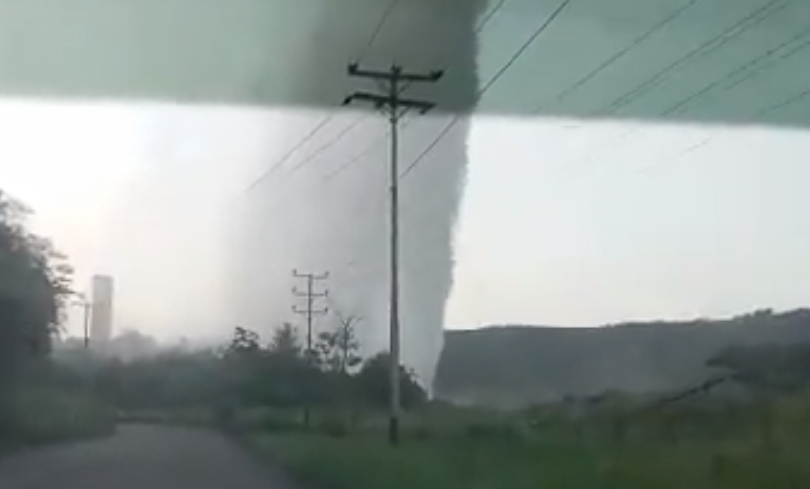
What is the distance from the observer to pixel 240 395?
1.22 m

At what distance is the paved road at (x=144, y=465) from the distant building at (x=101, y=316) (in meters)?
0.08

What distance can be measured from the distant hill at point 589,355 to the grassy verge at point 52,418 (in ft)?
1.00

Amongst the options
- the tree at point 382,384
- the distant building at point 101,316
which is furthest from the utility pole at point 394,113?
the distant building at point 101,316

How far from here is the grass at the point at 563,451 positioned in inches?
48.1

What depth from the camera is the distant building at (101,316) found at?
1.20 metres

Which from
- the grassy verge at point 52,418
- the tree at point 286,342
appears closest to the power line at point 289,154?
the tree at point 286,342

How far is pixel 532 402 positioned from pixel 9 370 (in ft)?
1.55

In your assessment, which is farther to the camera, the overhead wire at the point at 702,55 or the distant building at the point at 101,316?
the overhead wire at the point at 702,55

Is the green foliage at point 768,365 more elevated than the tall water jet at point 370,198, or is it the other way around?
the tall water jet at point 370,198

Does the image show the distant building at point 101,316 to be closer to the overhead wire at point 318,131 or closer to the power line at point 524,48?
the overhead wire at point 318,131

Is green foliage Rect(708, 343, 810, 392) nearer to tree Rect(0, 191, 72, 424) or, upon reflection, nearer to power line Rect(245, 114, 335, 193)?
power line Rect(245, 114, 335, 193)

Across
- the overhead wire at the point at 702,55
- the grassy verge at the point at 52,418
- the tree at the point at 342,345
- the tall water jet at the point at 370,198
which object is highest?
the overhead wire at the point at 702,55

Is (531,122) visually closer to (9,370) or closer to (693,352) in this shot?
(693,352)

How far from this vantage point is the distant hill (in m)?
1.27
